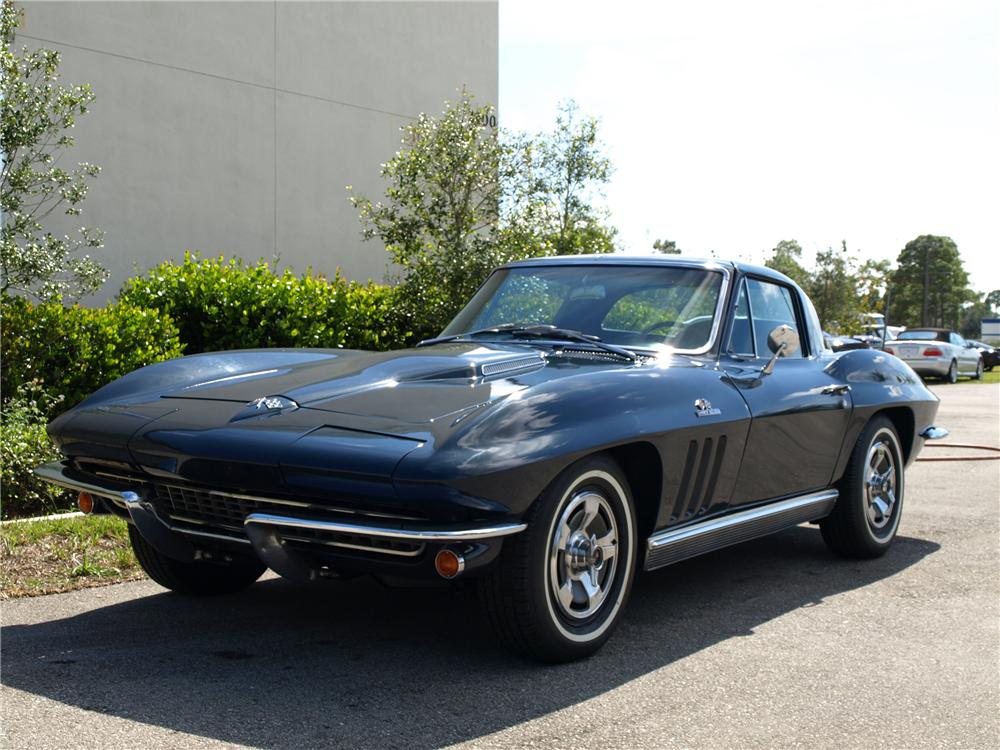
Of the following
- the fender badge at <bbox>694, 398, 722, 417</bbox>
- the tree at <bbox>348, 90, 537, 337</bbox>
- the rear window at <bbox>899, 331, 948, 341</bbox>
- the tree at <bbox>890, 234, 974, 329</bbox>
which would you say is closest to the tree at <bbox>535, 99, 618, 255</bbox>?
the tree at <bbox>348, 90, 537, 337</bbox>

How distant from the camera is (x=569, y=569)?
3941 millimetres

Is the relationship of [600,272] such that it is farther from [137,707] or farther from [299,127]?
[299,127]

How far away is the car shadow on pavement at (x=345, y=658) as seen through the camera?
3.37 meters

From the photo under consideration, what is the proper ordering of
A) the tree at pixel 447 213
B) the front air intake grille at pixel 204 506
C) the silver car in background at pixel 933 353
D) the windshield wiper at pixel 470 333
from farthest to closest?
the silver car in background at pixel 933 353
the tree at pixel 447 213
the windshield wiper at pixel 470 333
the front air intake grille at pixel 204 506

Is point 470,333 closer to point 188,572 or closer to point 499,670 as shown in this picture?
point 188,572

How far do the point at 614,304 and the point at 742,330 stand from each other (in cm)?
66

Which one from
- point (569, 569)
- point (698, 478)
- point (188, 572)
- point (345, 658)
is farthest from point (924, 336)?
point (345, 658)

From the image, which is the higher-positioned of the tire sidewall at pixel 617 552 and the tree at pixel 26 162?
the tree at pixel 26 162

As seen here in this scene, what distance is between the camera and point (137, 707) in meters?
3.43

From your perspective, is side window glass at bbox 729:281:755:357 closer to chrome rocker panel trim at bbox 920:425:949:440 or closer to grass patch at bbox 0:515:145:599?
chrome rocker panel trim at bbox 920:425:949:440

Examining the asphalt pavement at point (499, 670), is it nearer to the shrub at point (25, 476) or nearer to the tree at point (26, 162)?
the shrub at point (25, 476)

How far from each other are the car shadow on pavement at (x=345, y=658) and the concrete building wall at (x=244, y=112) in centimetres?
849

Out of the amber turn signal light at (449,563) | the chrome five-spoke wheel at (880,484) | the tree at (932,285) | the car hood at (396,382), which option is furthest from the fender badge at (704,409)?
the tree at (932,285)

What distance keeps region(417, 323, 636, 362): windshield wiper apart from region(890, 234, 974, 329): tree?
10124 cm
